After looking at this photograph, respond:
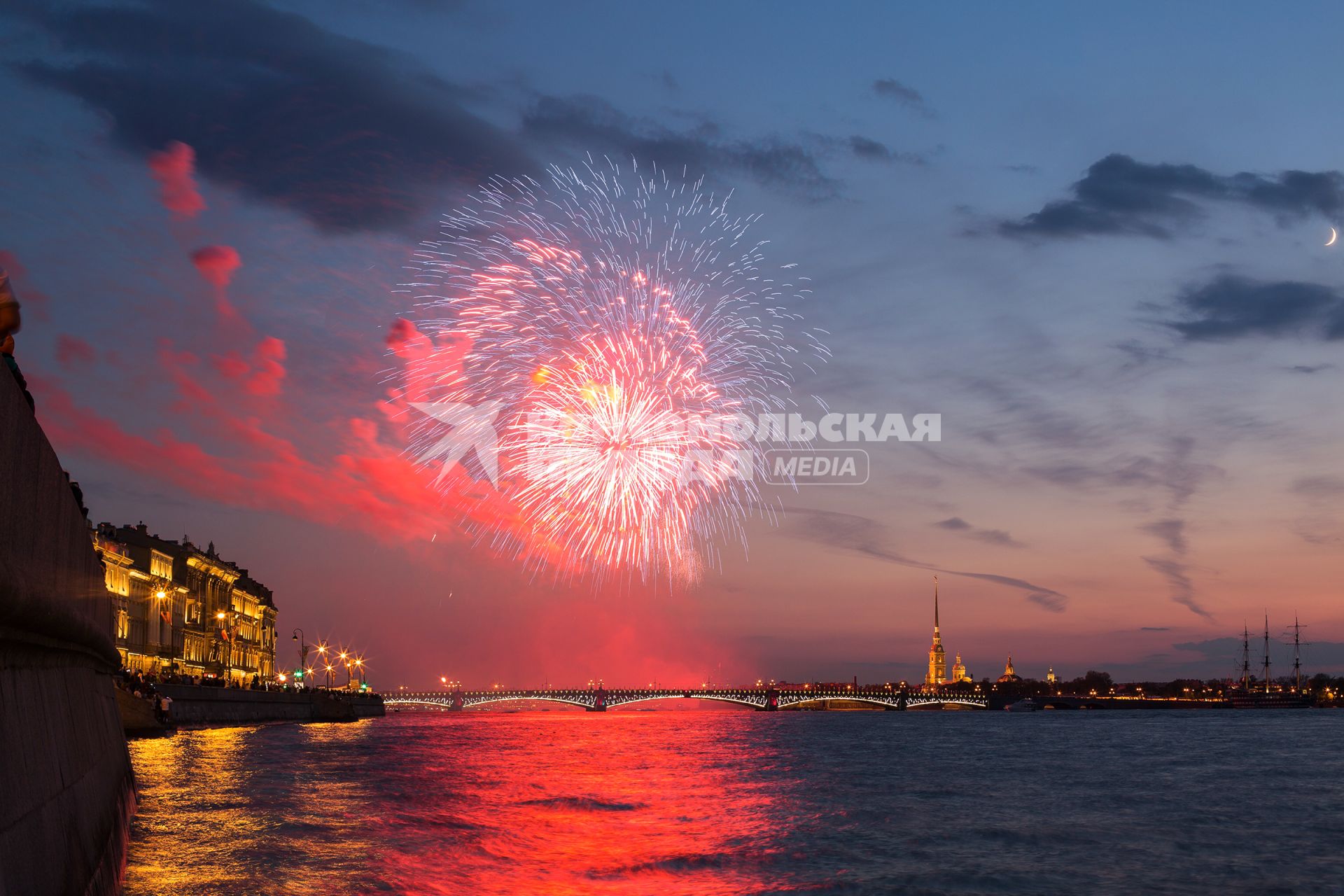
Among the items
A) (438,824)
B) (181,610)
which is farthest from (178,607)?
(438,824)

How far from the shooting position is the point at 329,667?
200m

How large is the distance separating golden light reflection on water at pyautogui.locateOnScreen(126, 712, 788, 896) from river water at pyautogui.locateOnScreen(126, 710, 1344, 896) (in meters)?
0.13

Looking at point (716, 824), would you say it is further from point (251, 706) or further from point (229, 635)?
point (229, 635)

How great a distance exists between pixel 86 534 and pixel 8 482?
7.86 m

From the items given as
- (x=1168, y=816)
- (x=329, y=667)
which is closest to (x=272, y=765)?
(x=1168, y=816)

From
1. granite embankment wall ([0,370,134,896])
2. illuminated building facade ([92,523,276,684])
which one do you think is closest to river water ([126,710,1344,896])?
granite embankment wall ([0,370,134,896])

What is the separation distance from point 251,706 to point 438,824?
91.1 metres

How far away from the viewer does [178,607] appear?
13475 cm

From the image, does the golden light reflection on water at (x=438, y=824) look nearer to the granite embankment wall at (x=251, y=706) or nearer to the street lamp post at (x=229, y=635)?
the granite embankment wall at (x=251, y=706)

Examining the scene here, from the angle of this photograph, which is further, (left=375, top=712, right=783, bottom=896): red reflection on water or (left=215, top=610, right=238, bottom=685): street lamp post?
(left=215, top=610, right=238, bottom=685): street lamp post

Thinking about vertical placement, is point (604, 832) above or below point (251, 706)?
above

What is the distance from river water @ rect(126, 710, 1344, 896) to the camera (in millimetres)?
25797

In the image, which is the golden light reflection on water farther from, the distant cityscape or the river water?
the distant cityscape

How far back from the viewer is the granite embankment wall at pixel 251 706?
315 ft
